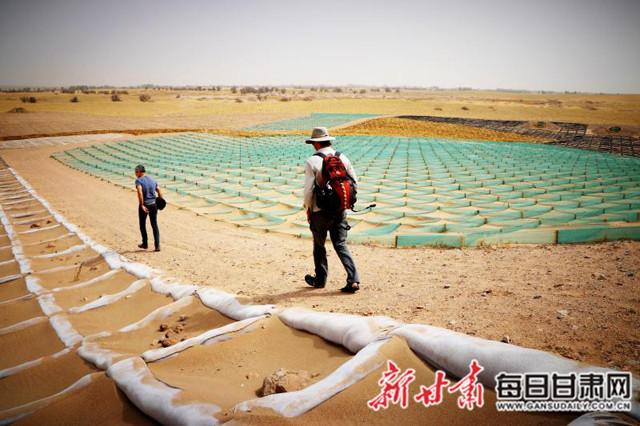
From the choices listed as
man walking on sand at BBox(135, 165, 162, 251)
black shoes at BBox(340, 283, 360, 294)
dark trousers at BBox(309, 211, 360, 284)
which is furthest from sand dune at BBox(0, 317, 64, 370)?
black shoes at BBox(340, 283, 360, 294)

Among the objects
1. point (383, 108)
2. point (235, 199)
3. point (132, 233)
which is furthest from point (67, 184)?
point (383, 108)

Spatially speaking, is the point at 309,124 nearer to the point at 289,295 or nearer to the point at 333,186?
the point at 289,295

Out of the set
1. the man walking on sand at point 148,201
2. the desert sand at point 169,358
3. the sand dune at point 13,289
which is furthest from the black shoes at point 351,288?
the sand dune at point 13,289

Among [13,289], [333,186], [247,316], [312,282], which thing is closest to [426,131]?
[312,282]

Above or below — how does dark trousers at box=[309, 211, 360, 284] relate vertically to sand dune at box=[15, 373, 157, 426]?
above

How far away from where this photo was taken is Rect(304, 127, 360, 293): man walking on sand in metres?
3.65

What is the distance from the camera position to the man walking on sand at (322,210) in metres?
3.65

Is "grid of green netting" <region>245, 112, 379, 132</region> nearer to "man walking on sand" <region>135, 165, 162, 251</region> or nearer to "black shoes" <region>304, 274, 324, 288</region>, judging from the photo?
"man walking on sand" <region>135, 165, 162, 251</region>

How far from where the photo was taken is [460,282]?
405 cm

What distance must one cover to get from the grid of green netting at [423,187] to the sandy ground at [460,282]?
62 cm

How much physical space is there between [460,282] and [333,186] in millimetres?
1608

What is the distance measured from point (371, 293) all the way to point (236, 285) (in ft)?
4.85

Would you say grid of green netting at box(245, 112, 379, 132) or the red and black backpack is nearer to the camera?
the red and black backpack

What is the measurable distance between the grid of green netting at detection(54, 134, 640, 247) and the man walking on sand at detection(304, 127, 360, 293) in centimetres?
207
